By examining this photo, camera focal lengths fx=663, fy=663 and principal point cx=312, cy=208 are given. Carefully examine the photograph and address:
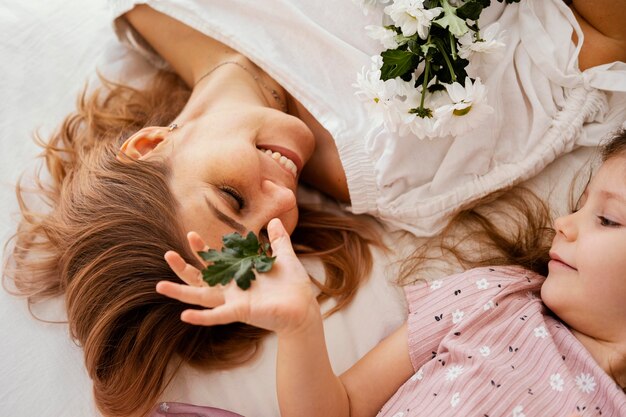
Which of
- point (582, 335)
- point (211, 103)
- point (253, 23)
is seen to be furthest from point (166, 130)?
point (582, 335)

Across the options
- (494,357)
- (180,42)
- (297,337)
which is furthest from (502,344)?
(180,42)

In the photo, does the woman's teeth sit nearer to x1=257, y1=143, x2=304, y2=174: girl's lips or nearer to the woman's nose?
x1=257, y1=143, x2=304, y2=174: girl's lips

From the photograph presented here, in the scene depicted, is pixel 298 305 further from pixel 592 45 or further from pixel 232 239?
pixel 592 45

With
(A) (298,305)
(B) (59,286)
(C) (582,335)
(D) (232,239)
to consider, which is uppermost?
(D) (232,239)

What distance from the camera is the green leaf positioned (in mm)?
933

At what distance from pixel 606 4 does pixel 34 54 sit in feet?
4.45

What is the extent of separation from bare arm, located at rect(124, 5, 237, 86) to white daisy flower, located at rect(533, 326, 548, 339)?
89 cm

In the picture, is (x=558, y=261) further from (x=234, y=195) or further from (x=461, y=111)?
(x=234, y=195)

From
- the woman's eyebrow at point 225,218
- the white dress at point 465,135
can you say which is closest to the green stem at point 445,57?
the white dress at point 465,135

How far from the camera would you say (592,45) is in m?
1.45

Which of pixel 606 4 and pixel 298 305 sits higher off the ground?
pixel 606 4

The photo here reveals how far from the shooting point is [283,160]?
1356 millimetres

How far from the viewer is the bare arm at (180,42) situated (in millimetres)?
Answer: 1557

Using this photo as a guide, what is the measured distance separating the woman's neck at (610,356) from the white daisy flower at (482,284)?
199mm
